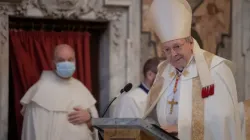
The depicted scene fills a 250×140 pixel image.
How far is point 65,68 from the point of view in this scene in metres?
6.05

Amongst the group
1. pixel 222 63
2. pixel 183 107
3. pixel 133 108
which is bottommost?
pixel 133 108

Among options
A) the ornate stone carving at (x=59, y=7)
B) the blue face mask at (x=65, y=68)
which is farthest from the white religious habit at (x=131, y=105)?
the ornate stone carving at (x=59, y=7)

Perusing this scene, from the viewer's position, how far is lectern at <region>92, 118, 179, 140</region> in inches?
137

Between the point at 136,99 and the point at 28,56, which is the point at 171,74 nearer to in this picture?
the point at 136,99

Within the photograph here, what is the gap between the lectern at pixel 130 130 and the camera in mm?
3482

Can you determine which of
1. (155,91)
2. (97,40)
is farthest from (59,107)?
(155,91)

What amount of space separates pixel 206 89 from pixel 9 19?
3.02 m

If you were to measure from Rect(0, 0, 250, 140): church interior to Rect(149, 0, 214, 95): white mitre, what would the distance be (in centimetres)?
227

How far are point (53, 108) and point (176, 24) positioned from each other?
2.07 metres

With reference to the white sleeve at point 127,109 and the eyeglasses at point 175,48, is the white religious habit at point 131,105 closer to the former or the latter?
the white sleeve at point 127,109

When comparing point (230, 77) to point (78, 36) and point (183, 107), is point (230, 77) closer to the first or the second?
point (183, 107)

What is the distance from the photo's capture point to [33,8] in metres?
6.52

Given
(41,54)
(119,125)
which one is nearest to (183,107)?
(119,125)

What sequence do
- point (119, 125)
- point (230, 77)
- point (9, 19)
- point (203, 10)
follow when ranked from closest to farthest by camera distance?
point (119, 125), point (230, 77), point (9, 19), point (203, 10)
